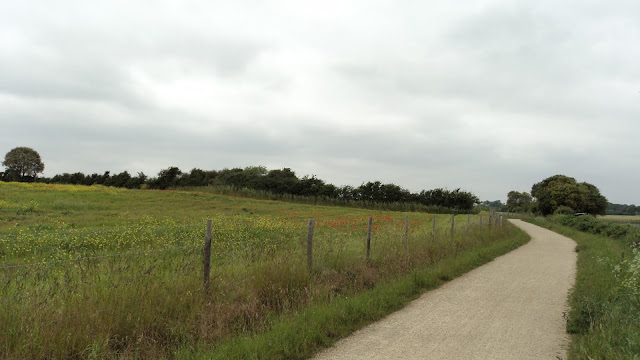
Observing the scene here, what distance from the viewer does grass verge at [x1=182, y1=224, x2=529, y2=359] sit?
5.06 meters

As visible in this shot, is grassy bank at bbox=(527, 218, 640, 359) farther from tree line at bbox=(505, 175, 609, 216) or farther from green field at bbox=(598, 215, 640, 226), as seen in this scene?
tree line at bbox=(505, 175, 609, 216)

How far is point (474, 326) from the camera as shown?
22.2ft

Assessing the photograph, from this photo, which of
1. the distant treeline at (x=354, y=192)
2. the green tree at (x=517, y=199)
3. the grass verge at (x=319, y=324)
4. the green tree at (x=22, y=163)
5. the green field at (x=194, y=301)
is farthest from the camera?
the green tree at (x=517, y=199)

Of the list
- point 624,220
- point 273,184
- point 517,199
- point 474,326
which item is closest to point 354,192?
point 273,184

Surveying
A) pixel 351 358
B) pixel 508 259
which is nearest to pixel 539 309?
pixel 351 358

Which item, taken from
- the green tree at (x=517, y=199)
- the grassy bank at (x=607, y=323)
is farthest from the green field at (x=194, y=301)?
the green tree at (x=517, y=199)

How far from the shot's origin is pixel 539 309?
8133 millimetres

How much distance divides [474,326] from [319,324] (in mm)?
2800

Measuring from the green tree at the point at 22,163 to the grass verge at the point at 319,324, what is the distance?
339 feet

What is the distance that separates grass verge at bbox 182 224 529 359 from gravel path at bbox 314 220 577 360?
0.23 meters

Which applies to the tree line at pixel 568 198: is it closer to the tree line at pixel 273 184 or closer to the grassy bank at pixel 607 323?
the tree line at pixel 273 184

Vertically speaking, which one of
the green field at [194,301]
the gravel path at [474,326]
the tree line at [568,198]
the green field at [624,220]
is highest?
the tree line at [568,198]

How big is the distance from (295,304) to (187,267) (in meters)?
2.05

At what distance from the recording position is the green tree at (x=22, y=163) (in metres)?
86.9
